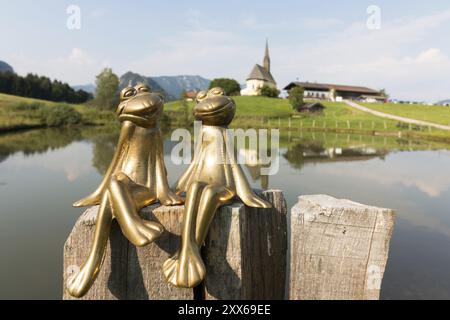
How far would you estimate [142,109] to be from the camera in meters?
2.36

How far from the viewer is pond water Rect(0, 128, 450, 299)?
431cm

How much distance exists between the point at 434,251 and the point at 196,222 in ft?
16.7

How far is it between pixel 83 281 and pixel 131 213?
0.51 m

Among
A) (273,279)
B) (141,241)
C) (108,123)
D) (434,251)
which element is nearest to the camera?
(141,241)

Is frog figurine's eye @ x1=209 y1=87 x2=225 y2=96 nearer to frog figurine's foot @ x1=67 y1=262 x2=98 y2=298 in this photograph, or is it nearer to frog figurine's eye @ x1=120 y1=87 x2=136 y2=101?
frog figurine's eye @ x1=120 y1=87 x2=136 y2=101

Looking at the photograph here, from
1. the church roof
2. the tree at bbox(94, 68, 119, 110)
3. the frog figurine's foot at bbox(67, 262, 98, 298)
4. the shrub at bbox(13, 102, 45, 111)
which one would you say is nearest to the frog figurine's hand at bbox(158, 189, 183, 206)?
the frog figurine's foot at bbox(67, 262, 98, 298)

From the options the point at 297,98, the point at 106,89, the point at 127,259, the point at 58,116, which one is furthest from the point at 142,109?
the point at 297,98

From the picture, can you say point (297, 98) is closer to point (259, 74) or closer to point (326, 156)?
point (259, 74)

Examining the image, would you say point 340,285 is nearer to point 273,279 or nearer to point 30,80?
point 273,279

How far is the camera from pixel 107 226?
2.06 m

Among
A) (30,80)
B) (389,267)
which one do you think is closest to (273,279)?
(389,267)

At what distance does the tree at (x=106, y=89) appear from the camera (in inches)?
1535

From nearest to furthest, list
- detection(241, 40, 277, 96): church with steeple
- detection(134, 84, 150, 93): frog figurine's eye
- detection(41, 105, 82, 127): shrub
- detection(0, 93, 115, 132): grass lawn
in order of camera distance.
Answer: detection(134, 84, 150, 93): frog figurine's eye < detection(0, 93, 115, 132): grass lawn < detection(41, 105, 82, 127): shrub < detection(241, 40, 277, 96): church with steeple

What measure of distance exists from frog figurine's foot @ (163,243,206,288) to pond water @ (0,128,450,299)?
2.71m
